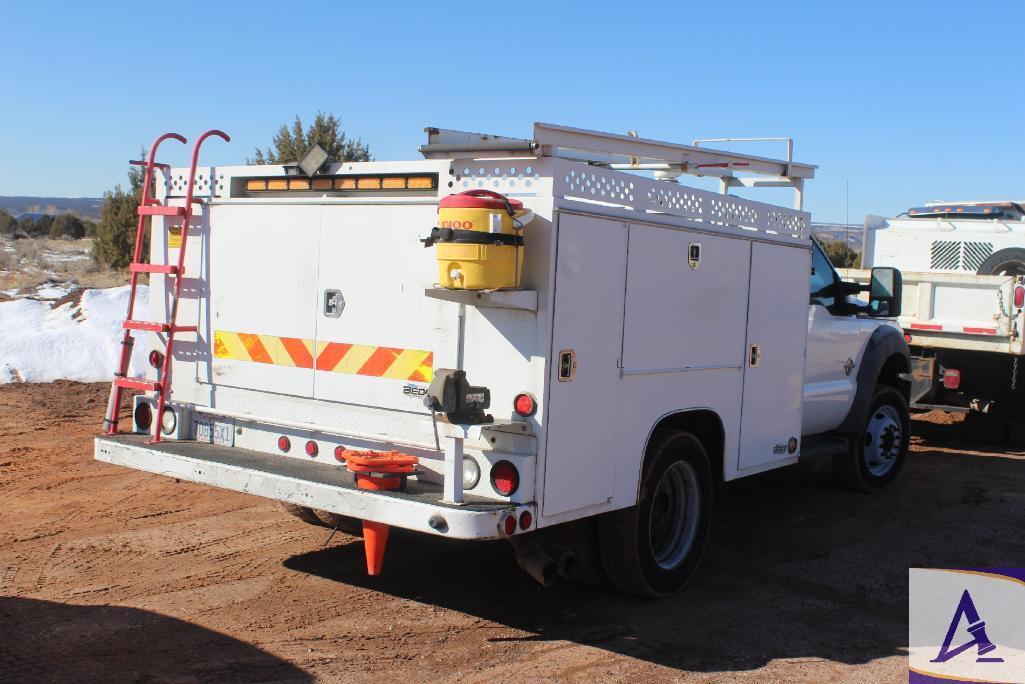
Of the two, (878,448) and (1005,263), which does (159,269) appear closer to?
(878,448)

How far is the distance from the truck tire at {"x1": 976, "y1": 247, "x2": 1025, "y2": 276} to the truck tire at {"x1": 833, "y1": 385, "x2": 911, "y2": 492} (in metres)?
4.27

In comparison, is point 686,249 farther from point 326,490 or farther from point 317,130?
point 317,130

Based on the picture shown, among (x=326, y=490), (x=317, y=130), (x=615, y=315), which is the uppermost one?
(x=317, y=130)

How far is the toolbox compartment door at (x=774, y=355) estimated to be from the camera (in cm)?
649

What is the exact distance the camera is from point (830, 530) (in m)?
7.86

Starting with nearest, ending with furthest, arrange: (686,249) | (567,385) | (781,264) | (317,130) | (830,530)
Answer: (567,385)
(686,249)
(781,264)
(830,530)
(317,130)

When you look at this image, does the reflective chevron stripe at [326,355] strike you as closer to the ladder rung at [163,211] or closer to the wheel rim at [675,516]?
the ladder rung at [163,211]

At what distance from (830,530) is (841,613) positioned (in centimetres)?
192

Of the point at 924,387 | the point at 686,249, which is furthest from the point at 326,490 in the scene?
the point at 924,387

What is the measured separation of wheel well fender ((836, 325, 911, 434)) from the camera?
8.60 metres

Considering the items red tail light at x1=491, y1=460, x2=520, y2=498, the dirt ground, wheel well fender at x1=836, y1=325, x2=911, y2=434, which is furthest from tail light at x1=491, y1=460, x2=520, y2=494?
wheel well fender at x1=836, y1=325, x2=911, y2=434

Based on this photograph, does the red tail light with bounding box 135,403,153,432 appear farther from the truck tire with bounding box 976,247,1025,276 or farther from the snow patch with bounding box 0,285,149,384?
the truck tire with bounding box 976,247,1025,276

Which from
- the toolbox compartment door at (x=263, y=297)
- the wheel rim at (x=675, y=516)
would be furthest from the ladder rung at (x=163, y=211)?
the wheel rim at (x=675, y=516)

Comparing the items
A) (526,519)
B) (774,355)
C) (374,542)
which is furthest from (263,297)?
(774,355)
